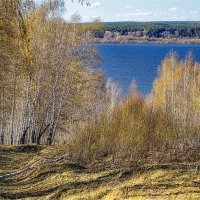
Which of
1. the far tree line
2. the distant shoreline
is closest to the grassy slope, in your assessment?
the far tree line

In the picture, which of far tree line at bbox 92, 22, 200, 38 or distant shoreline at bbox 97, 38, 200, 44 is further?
distant shoreline at bbox 97, 38, 200, 44

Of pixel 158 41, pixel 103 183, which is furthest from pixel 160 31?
pixel 103 183

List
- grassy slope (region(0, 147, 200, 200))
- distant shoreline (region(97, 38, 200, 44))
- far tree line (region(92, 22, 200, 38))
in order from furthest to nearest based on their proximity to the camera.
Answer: distant shoreline (region(97, 38, 200, 44)) → far tree line (region(92, 22, 200, 38)) → grassy slope (region(0, 147, 200, 200))

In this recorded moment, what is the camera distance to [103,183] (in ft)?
23.7

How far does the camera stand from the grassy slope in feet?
21.0

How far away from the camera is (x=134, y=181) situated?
23.0 ft

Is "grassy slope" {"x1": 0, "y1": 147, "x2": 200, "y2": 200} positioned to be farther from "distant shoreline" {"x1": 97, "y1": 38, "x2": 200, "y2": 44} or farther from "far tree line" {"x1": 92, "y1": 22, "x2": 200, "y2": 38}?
"distant shoreline" {"x1": 97, "y1": 38, "x2": 200, "y2": 44}

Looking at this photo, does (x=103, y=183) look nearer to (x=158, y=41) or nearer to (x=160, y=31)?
(x=160, y=31)

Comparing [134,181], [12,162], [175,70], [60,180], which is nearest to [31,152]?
[12,162]

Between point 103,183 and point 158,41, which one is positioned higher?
point 103,183

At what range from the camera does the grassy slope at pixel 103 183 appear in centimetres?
639

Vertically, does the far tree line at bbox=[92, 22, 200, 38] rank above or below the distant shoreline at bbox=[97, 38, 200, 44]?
above

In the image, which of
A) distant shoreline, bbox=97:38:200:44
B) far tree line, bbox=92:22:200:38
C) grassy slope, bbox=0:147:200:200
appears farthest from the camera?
distant shoreline, bbox=97:38:200:44

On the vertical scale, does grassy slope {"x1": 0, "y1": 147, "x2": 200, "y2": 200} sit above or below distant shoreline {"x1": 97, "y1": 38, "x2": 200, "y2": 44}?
above
